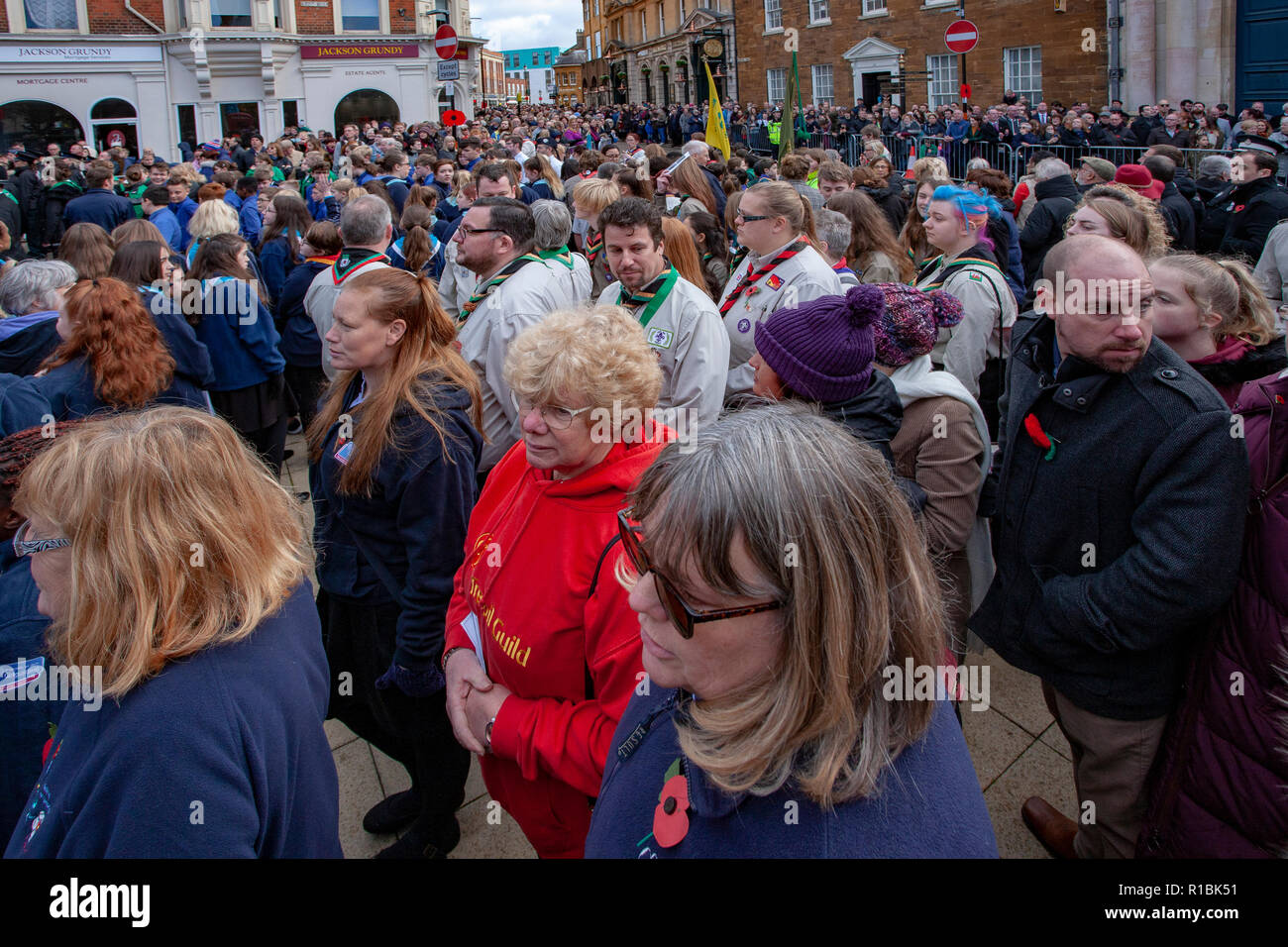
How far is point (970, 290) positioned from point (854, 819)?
11.1 feet

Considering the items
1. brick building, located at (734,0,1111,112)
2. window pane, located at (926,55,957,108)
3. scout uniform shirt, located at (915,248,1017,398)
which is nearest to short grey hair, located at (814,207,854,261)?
scout uniform shirt, located at (915,248,1017,398)

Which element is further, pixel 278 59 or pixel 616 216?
pixel 278 59

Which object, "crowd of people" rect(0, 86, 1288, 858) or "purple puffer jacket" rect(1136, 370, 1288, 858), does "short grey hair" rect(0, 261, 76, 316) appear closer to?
"crowd of people" rect(0, 86, 1288, 858)

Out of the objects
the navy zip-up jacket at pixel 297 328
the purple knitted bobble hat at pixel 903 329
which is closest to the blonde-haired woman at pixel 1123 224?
the purple knitted bobble hat at pixel 903 329

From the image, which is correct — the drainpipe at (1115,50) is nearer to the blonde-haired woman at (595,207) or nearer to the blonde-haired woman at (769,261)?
the blonde-haired woman at (595,207)

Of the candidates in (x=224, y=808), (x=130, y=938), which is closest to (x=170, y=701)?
(x=224, y=808)

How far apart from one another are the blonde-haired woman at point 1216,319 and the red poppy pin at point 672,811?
98.6 inches

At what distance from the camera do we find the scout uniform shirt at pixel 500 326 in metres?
4.02

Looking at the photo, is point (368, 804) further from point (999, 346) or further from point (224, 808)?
point (999, 346)

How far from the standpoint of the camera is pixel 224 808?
147cm

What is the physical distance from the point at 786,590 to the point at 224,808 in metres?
1.06

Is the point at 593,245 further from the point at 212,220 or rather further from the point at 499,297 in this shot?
the point at 212,220

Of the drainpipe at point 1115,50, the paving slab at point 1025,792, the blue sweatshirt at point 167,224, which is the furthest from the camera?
the drainpipe at point 1115,50

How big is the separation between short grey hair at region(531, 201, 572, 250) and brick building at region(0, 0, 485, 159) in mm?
26200
